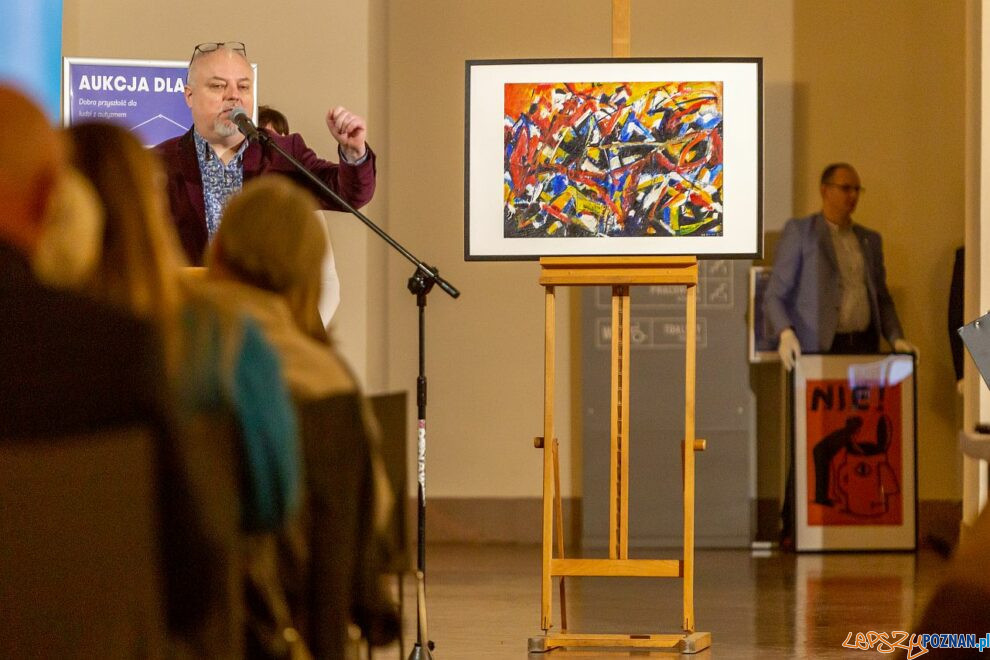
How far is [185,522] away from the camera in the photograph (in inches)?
67.3

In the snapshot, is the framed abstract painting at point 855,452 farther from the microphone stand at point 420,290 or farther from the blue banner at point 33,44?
the blue banner at point 33,44

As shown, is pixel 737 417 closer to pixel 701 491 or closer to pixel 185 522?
pixel 701 491

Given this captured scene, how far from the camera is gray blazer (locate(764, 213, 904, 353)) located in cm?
714

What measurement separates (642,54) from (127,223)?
Answer: 595cm

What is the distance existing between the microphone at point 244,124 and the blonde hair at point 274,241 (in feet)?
5.44

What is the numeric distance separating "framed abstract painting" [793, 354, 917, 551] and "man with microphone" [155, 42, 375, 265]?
11.5 feet

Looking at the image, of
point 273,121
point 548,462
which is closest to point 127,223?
point 548,462

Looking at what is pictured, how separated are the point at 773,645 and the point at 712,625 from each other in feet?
1.48

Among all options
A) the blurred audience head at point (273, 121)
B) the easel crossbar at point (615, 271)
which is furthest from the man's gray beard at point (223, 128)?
the blurred audience head at point (273, 121)

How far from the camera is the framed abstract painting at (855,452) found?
22.9ft

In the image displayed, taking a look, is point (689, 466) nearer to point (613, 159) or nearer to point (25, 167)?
point (613, 159)

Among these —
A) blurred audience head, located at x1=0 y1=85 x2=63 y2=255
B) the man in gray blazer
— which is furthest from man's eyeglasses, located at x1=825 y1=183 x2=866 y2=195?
blurred audience head, located at x1=0 y1=85 x2=63 y2=255

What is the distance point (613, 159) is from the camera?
448 cm

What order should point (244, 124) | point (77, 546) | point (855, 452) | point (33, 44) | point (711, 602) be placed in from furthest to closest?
point (855, 452), point (711, 602), point (33, 44), point (244, 124), point (77, 546)
